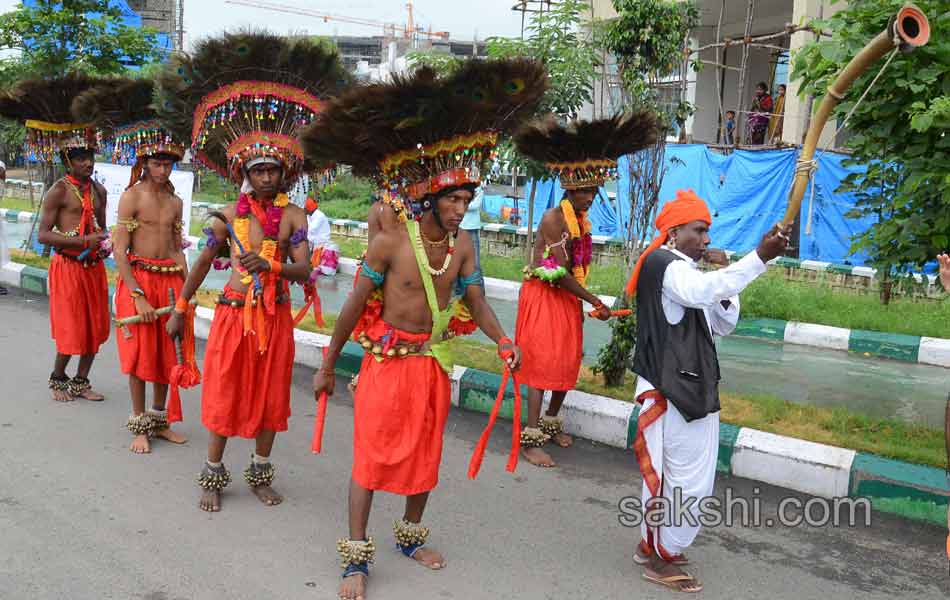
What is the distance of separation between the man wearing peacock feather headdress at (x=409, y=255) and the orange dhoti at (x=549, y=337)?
1.75m

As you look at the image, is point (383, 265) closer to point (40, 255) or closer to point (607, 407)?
point (607, 407)

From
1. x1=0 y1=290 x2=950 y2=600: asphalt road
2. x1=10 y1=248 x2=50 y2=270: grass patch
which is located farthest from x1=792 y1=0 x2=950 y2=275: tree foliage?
x1=10 y1=248 x2=50 y2=270: grass patch

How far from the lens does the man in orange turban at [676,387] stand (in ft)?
12.9

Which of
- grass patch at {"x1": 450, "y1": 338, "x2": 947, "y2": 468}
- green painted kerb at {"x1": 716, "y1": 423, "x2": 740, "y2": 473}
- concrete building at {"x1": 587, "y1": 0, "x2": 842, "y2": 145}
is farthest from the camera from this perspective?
concrete building at {"x1": 587, "y1": 0, "x2": 842, "y2": 145}

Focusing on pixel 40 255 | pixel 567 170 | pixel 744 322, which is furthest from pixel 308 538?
pixel 40 255

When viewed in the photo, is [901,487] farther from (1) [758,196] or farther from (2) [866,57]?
(1) [758,196]

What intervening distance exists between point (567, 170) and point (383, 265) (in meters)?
2.38

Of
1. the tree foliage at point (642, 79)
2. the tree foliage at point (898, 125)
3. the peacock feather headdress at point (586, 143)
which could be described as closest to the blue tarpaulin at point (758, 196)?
the tree foliage at point (642, 79)

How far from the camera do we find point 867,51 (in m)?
3.21

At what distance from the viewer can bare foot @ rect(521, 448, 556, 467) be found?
5648 millimetres

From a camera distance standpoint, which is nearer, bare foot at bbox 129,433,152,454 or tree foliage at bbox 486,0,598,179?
bare foot at bbox 129,433,152,454

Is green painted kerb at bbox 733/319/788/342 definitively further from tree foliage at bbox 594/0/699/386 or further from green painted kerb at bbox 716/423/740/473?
green painted kerb at bbox 716/423/740/473

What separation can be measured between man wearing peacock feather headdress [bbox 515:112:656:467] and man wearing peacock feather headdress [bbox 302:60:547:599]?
1751 mm

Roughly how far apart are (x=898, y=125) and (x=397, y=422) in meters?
3.12
